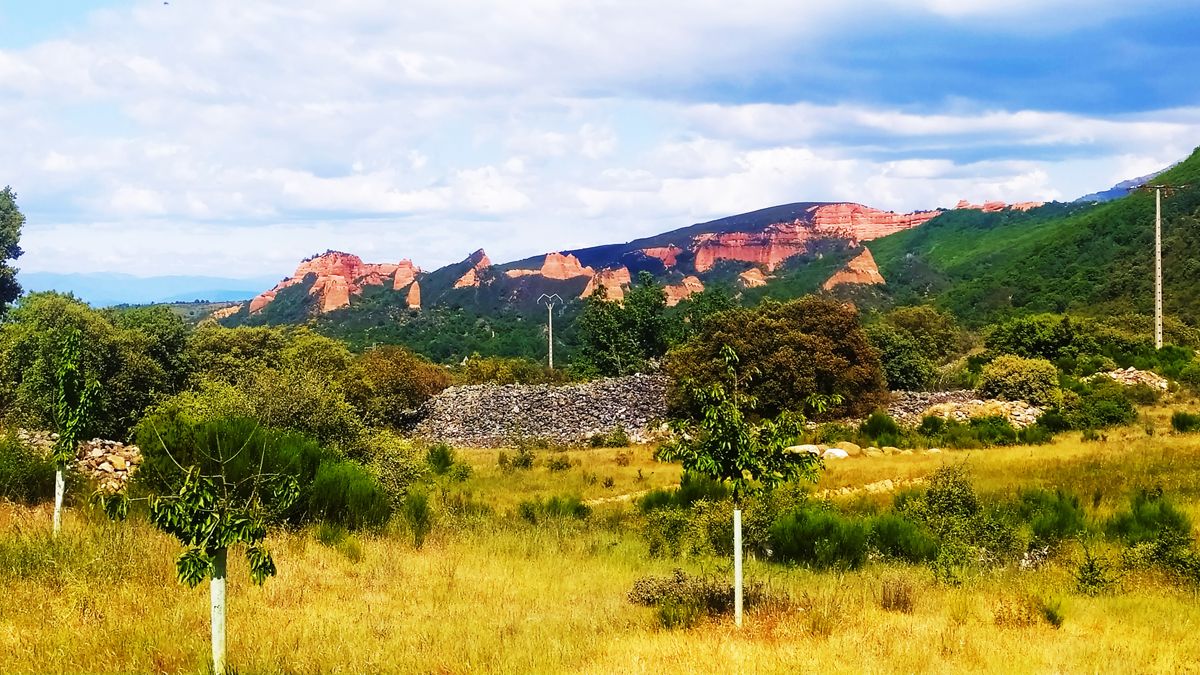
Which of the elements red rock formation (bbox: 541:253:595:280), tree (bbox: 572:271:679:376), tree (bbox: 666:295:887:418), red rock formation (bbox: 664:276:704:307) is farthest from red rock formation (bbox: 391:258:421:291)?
tree (bbox: 666:295:887:418)

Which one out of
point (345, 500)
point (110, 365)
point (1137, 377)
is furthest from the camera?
point (1137, 377)

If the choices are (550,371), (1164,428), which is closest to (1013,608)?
(1164,428)

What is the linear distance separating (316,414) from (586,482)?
324 inches

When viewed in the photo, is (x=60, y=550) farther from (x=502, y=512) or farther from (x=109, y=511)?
(x=502, y=512)

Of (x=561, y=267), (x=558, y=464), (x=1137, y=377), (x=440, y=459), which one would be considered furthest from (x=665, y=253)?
(x=440, y=459)

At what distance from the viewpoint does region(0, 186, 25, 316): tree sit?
159 ft

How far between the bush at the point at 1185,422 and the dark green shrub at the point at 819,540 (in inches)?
745

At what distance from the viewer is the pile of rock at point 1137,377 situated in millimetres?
35559

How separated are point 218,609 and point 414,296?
5257 inches

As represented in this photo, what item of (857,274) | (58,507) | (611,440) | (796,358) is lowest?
(611,440)

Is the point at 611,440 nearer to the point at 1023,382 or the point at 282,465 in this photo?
the point at 1023,382

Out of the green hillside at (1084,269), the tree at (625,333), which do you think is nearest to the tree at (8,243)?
the tree at (625,333)

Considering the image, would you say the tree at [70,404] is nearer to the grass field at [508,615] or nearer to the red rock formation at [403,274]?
the grass field at [508,615]

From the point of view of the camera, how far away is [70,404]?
34.6 feet
